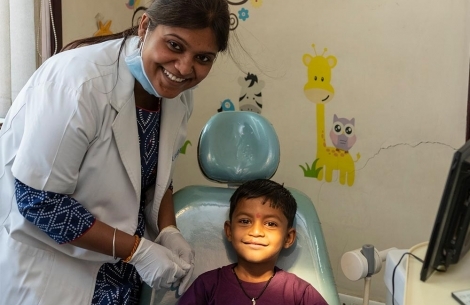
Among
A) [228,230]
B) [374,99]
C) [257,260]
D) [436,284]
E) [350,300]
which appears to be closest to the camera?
[436,284]

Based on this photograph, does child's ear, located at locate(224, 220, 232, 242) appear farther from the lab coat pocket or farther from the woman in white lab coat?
the lab coat pocket

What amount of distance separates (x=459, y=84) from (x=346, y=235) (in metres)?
0.78

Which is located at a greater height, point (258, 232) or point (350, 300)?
point (258, 232)

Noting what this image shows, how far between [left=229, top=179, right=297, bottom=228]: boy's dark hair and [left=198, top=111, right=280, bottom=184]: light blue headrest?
0.06 m

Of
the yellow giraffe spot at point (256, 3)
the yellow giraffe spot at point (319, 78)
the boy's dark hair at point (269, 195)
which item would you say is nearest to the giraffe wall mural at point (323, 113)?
the yellow giraffe spot at point (319, 78)

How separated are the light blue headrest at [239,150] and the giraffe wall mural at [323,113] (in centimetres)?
61

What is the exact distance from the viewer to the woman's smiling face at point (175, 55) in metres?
1.20

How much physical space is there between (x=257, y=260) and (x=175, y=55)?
2.01 feet

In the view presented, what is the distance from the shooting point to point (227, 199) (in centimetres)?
166

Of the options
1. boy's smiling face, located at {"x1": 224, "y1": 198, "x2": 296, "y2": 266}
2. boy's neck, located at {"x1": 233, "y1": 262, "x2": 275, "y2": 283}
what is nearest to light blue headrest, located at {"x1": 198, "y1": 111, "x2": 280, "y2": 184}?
boy's smiling face, located at {"x1": 224, "y1": 198, "x2": 296, "y2": 266}

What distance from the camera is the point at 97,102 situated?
1243 mm

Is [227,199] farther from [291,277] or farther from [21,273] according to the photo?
[21,273]

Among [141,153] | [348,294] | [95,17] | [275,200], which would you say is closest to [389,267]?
[275,200]

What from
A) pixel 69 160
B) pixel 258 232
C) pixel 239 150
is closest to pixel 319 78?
pixel 239 150
